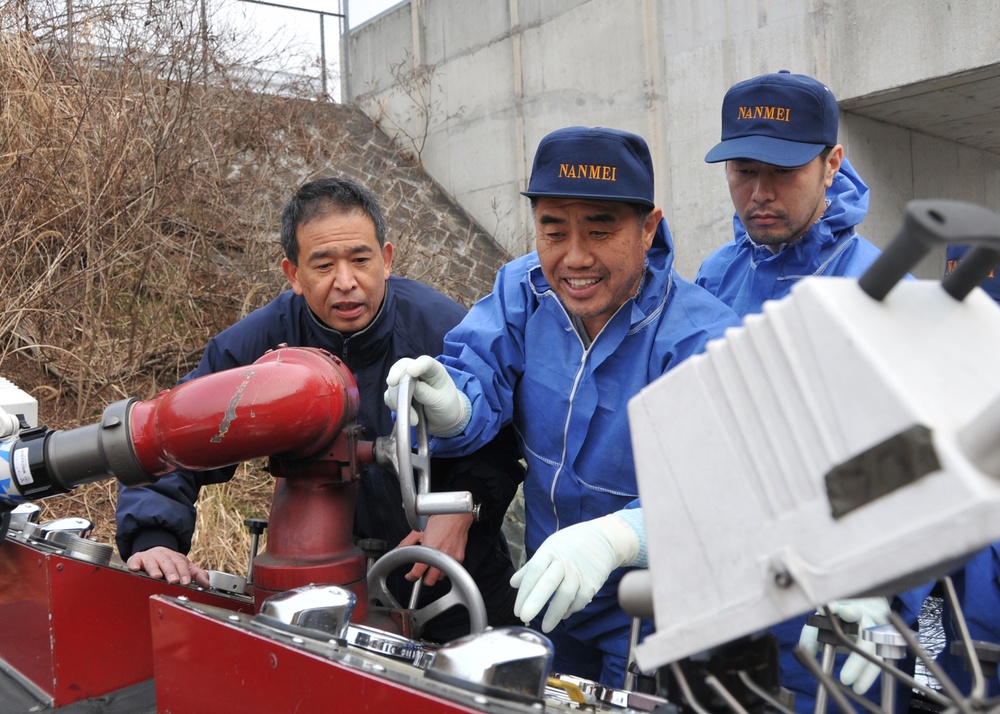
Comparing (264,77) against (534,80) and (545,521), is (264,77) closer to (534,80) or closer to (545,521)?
(534,80)

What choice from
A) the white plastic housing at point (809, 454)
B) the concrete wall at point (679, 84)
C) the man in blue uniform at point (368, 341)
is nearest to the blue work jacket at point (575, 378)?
the man in blue uniform at point (368, 341)

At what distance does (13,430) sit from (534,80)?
22.3 ft

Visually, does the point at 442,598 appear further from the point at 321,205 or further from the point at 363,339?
the point at 321,205

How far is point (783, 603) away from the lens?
668 millimetres

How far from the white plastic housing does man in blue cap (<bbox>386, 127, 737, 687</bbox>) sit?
0.87 m

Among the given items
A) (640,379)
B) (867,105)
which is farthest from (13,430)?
(867,105)

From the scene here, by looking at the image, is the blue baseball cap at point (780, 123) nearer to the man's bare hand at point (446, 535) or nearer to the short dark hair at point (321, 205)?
the short dark hair at point (321, 205)

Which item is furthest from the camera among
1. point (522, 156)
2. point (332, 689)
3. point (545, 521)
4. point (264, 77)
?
point (522, 156)

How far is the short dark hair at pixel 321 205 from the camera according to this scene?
2.10m

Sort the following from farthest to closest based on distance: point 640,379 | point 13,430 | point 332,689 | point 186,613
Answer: point 640,379
point 13,430
point 186,613
point 332,689

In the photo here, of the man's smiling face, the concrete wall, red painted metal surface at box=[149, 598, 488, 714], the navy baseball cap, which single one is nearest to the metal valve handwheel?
red painted metal surface at box=[149, 598, 488, 714]

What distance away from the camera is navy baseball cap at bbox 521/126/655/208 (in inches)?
65.1

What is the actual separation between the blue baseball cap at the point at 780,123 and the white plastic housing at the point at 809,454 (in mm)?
1513

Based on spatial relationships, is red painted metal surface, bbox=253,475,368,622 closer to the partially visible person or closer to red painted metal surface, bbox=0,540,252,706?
red painted metal surface, bbox=0,540,252,706
